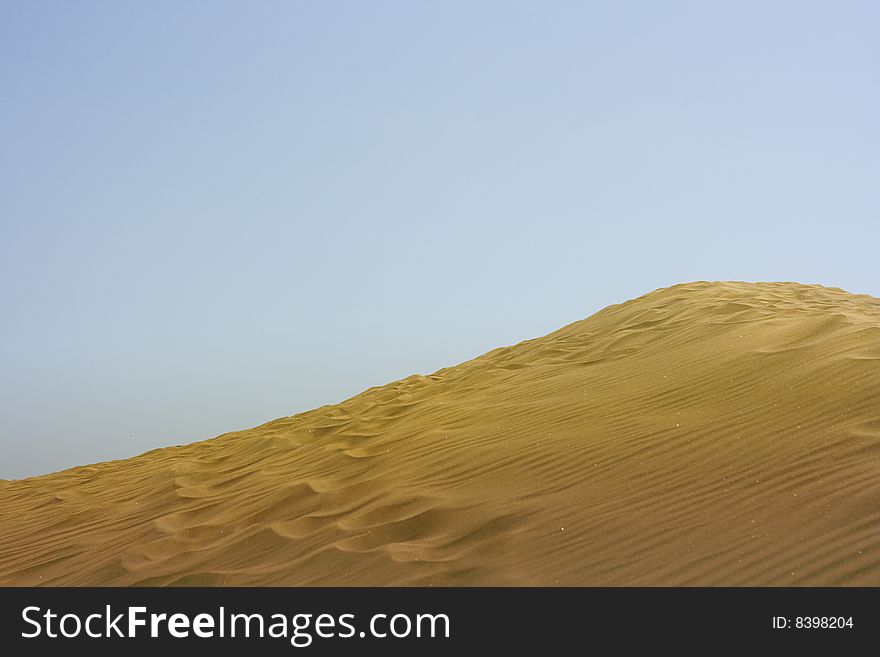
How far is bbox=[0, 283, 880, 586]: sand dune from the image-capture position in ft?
14.0

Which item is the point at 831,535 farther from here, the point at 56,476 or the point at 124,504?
the point at 56,476

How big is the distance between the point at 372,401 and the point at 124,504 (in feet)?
10.7

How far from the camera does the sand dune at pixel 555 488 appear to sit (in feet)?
14.0

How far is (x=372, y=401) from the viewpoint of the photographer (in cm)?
995

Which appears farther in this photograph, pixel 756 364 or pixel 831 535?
pixel 756 364

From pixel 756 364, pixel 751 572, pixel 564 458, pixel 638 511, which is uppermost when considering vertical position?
pixel 756 364

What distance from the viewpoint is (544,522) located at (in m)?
4.79

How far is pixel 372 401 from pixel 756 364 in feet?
15.4

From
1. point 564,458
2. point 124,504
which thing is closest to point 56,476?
point 124,504

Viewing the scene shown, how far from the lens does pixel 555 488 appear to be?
5.28 m

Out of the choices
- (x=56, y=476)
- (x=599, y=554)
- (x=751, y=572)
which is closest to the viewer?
(x=751, y=572)
